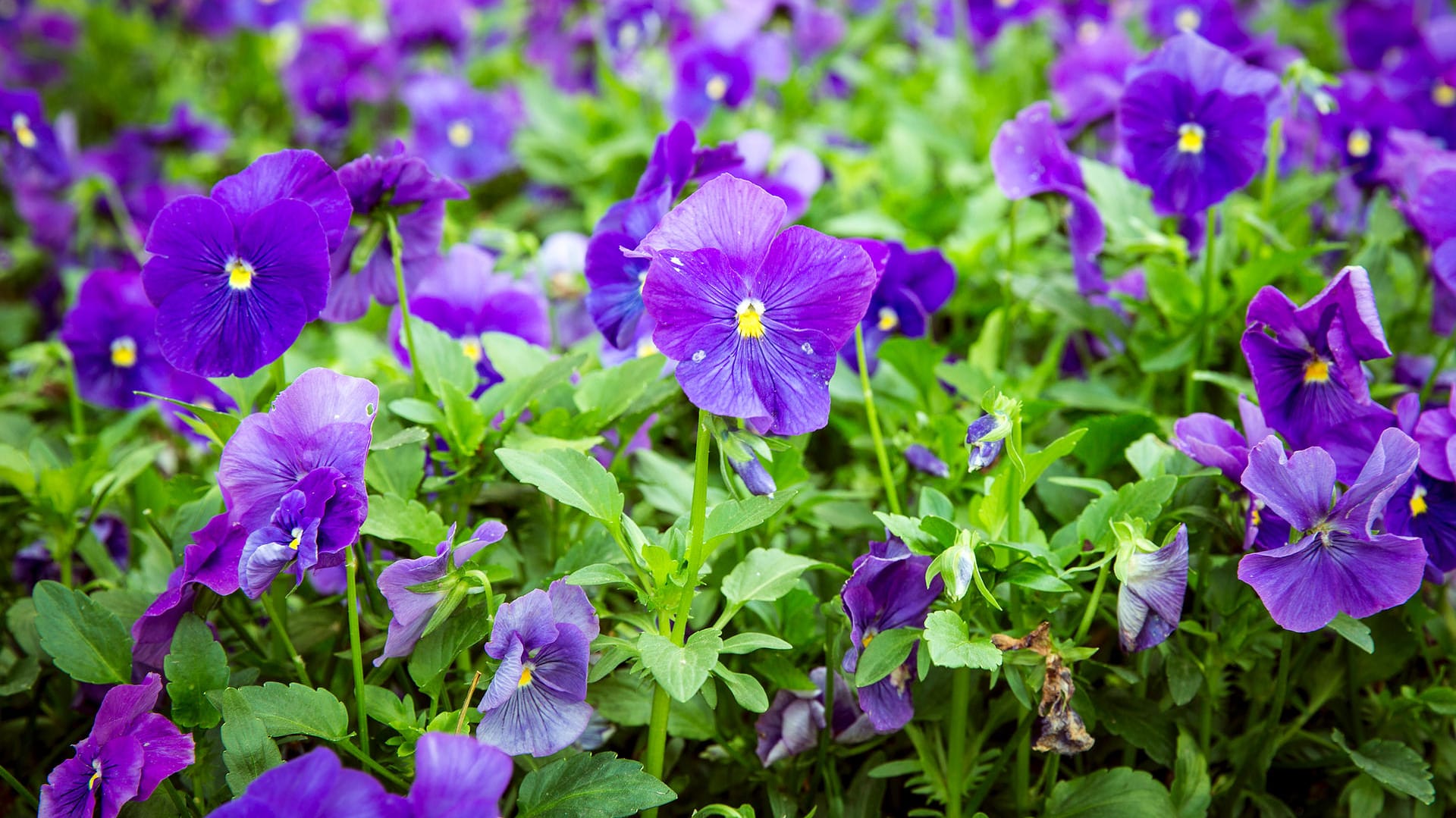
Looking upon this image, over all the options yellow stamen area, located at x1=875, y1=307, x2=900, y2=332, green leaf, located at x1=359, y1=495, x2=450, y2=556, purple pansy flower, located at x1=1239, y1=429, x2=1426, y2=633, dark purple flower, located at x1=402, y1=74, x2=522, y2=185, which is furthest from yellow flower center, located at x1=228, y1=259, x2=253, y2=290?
dark purple flower, located at x1=402, y1=74, x2=522, y2=185

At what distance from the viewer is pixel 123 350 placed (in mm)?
2027

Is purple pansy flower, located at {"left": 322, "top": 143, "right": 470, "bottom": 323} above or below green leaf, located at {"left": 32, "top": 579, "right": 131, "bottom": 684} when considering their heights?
above

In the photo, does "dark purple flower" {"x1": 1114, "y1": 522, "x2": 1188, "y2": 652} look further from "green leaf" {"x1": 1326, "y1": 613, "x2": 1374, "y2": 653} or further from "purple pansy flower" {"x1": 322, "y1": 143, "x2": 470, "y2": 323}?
"purple pansy flower" {"x1": 322, "y1": 143, "x2": 470, "y2": 323}

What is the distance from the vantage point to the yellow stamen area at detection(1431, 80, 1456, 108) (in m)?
2.53

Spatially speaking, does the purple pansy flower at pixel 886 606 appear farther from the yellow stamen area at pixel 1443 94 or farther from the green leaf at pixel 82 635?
the yellow stamen area at pixel 1443 94

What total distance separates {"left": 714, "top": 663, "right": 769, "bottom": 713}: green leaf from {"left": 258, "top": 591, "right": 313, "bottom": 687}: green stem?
54cm

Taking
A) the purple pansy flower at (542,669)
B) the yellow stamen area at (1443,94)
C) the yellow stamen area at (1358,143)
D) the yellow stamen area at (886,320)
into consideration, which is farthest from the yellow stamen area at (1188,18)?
the purple pansy flower at (542,669)

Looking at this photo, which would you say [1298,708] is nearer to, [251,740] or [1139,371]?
[1139,371]

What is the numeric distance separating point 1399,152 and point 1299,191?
0.64 ft

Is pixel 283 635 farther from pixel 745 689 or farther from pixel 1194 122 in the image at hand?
pixel 1194 122

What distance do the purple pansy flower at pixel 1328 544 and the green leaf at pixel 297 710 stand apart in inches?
39.7

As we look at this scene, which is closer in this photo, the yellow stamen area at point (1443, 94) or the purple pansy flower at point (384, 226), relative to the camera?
the purple pansy flower at point (384, 226)

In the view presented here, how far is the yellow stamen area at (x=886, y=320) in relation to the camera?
188 cm

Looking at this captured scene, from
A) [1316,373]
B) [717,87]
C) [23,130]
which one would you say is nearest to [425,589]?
[1316,373]
